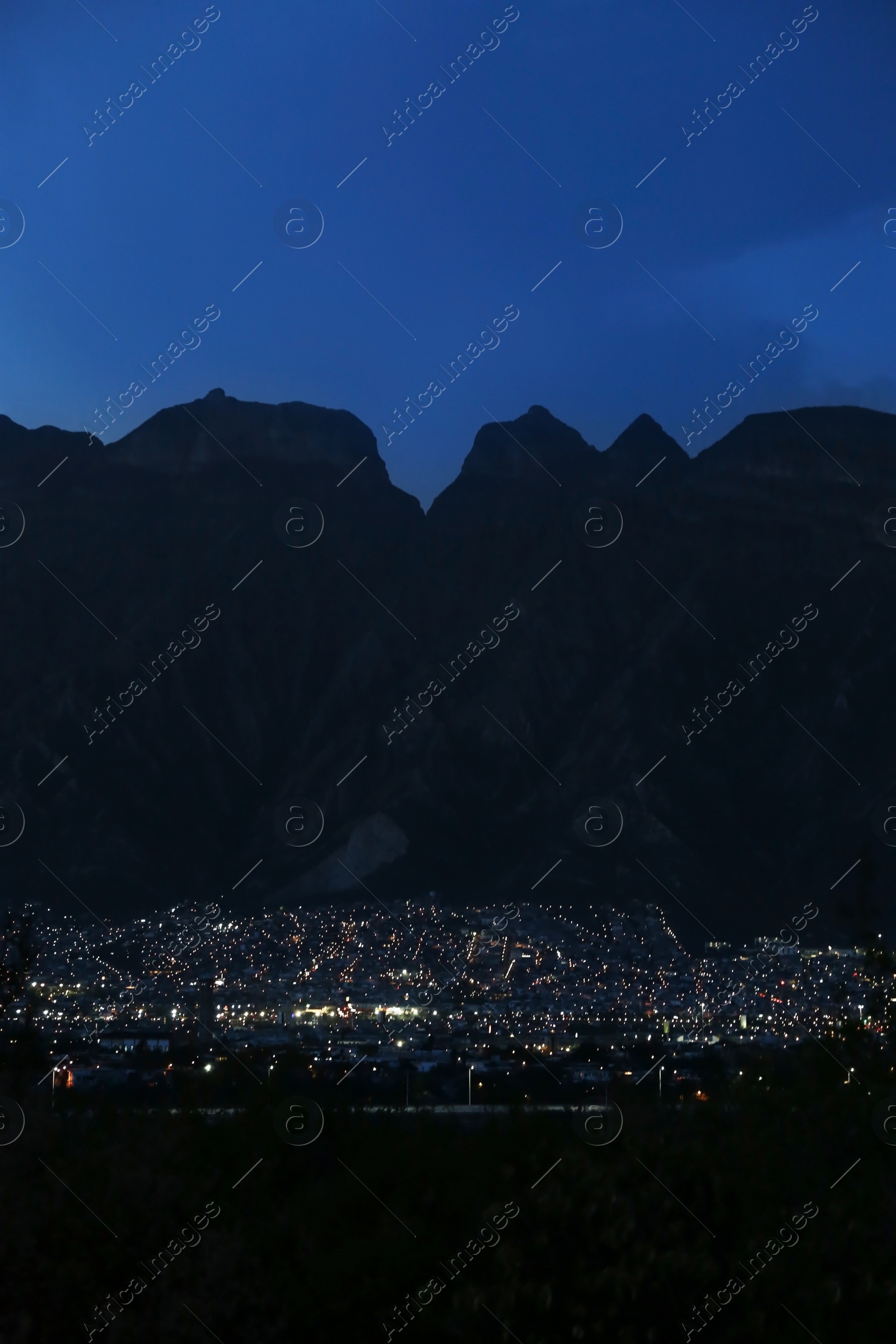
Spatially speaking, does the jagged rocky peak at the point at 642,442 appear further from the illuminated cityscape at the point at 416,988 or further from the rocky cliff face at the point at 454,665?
the illuminated cityscape at the point at 416,988

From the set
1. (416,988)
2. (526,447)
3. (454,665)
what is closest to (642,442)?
(526,447)

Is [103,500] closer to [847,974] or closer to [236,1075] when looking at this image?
[847,974]

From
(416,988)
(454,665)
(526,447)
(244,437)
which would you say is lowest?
(416,988)

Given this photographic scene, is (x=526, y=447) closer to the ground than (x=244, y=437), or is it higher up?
closer to the ground

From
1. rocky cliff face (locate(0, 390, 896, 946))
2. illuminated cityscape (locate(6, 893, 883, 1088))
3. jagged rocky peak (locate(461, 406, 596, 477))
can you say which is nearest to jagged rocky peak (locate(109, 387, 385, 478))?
rocky cliff face (locate(0, 390, 896, 946))

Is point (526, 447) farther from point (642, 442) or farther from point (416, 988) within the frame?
point (416, 988)

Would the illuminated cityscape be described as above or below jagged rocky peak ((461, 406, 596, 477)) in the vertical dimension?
below

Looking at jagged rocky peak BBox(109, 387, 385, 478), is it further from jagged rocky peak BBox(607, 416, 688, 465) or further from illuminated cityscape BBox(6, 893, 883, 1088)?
illuminated cityscape BBox(6, 893, 883, 1088)
